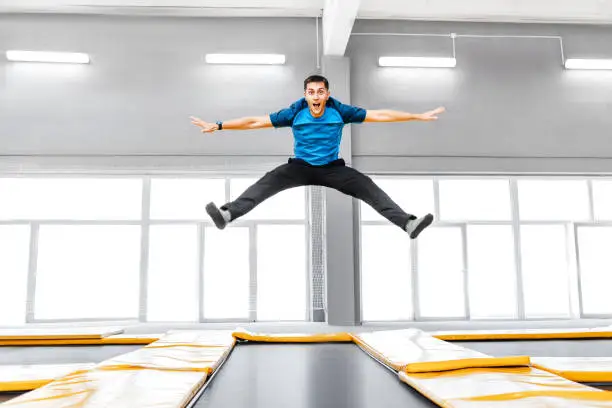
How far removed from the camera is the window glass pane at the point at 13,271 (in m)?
5.98

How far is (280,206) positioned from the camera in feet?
20.7

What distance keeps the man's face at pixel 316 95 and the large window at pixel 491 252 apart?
2.98 m

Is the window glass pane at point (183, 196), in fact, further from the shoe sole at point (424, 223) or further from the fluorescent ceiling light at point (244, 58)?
the shoe sole at point (424, 223)

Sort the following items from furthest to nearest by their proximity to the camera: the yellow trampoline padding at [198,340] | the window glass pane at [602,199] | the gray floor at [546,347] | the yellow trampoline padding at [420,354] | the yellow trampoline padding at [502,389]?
the window glass pane at [602,199] < the gray floor at [546,347] < the yellow trampoline padding at [198,340] < the yellow trampoline padding at [420,354] < the yellow trampoline padding at [502,389]

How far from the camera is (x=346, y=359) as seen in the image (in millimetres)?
2535

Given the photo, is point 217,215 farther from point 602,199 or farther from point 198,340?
point 602,199

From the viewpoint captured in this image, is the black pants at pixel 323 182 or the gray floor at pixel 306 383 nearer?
the gray floor at pixel 306 383

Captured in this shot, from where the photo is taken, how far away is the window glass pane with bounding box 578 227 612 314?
666cm

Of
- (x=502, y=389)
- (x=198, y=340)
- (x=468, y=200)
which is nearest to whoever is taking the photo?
(x=502, y=389)

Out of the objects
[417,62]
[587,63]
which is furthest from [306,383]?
[587,63]

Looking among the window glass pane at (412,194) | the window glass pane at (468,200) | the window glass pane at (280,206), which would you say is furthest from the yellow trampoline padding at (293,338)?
the window glass pane at (468,200)

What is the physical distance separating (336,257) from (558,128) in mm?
3319

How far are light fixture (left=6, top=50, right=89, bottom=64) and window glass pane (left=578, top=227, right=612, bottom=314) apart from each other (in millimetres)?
6699

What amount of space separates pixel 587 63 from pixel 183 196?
215 inches
